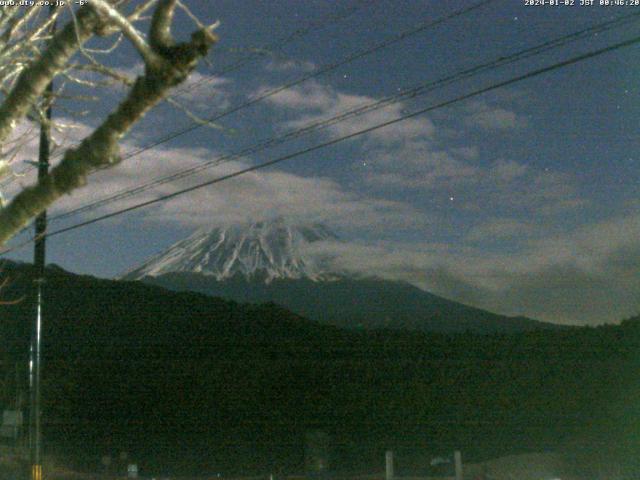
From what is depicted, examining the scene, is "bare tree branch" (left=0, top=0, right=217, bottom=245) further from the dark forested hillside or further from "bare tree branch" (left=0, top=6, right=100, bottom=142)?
the dark forested hillside

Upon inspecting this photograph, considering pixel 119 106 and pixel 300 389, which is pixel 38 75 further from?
pixel 300 389

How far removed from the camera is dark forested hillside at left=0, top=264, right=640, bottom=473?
33812 millimetres

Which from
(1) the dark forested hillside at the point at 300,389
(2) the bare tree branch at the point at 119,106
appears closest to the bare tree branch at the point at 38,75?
(2) the bare tree branch at the point at 119,106

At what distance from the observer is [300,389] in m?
38.7

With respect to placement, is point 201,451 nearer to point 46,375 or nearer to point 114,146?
point 46,375

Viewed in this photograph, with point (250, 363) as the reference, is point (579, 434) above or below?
below

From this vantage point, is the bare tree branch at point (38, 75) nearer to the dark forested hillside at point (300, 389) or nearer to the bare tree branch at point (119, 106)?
the bare tree branch at point (119, 106)

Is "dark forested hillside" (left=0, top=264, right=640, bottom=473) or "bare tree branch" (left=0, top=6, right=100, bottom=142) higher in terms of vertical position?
"bare tree branch" (left=0, top=6, right=100, bottom=142)

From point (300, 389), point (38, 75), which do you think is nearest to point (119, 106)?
point (38, 75)

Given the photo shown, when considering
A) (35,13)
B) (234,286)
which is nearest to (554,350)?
A: (35,13)

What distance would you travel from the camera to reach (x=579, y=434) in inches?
1246

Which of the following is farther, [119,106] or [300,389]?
[300,389]

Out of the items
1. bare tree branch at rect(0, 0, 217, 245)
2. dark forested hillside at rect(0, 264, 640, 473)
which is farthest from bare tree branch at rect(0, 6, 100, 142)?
dark forested hillside at rect(0, 264, 640, 473)

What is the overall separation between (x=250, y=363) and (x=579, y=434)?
48.2 ft
